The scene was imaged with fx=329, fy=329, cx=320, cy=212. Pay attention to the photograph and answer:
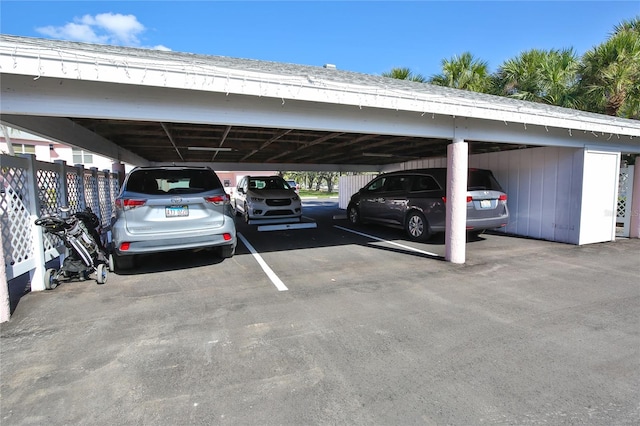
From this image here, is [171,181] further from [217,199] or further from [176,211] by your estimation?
[217,199]

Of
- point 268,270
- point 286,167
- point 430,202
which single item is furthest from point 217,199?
point 286,167

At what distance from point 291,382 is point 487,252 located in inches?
235

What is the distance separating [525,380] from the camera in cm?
262

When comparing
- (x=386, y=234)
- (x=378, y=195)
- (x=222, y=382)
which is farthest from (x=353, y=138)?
(x=222, y=382)

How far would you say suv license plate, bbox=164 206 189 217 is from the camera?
5.18 meters

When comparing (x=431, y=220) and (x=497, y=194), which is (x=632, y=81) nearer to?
(x=497, y=194)

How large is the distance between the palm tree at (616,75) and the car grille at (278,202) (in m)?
11.7

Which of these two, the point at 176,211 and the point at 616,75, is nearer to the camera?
the point at 176,211

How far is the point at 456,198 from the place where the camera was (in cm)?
607

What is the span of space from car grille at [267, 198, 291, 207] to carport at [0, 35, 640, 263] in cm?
161

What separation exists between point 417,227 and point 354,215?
326 centimetres

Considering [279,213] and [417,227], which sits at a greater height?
[279,213]

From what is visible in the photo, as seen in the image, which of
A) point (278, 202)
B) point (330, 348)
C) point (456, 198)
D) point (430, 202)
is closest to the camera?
point (330, 348)

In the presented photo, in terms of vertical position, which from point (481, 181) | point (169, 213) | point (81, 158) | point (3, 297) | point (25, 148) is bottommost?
point (3, 297)
